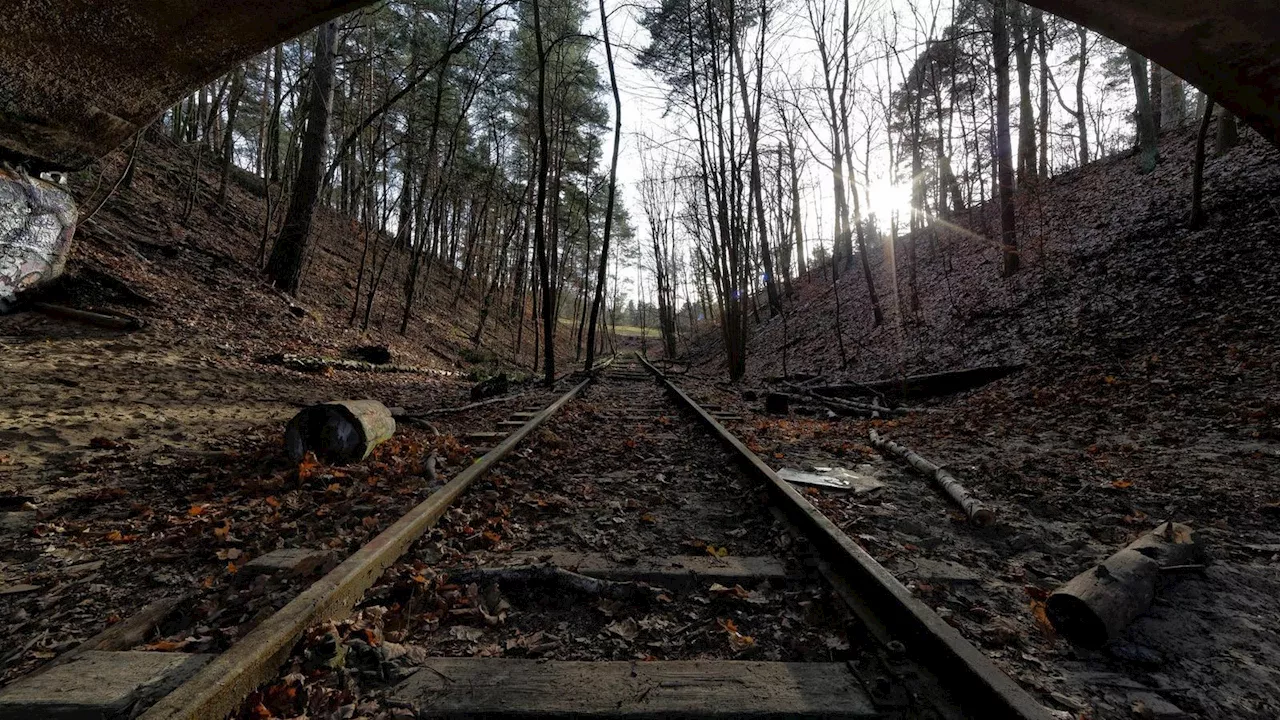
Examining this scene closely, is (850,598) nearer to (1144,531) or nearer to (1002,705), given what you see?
(1002,705)

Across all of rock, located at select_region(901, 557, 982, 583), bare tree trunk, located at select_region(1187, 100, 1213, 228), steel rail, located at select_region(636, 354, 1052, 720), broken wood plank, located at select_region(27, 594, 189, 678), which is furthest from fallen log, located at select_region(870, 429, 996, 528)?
bare tree trunk, located at select_region(1187, 100, 1213, 228)

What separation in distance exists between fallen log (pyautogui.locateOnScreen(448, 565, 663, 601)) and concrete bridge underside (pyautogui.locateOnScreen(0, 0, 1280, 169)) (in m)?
4.23

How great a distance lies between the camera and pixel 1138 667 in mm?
1900

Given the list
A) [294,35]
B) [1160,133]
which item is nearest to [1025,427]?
[294,35]

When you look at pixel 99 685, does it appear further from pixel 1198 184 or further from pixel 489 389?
pixel 1198 184

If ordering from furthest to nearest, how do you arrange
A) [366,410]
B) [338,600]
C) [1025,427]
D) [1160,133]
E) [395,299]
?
1. [395,299]
2. [1160,133]
3. [1025,427]
4. [366,410]
5. [338,600]

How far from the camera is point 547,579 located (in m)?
2.47

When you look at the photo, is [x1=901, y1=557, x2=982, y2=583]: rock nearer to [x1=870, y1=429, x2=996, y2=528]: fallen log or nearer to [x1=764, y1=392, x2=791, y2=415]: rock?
[x1=870, y1=429, x2=996, y2=528]: fallen log

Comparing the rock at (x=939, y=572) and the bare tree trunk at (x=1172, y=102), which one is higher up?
the bare tree trunk at (x=1172, y=102)

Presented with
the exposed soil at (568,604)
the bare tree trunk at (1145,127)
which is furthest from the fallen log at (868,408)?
the bare tree trunk at (1145,127)

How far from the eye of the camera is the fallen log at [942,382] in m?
8.12

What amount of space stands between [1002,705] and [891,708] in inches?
11.6

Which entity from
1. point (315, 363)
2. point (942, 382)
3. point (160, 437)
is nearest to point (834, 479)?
point (942, 382)

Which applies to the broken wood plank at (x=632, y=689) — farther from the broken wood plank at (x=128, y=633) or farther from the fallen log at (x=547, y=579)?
the broken wood plank at (x=128, y=633)
